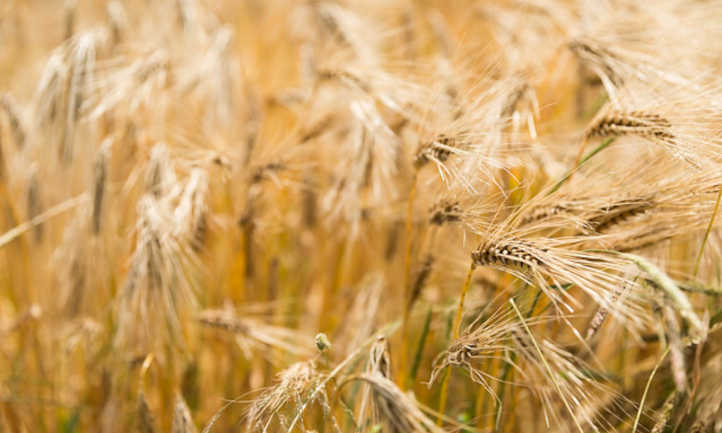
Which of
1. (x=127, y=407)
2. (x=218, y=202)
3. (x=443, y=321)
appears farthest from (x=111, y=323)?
(x=443, y=321)

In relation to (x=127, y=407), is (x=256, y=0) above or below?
above

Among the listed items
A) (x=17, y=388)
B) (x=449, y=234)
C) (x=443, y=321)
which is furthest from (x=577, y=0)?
(x=17, y=388)

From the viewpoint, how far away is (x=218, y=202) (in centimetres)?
187

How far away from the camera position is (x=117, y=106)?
1.58 m

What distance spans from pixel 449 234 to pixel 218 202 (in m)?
0.91

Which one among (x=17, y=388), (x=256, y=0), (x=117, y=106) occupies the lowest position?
(x=17, y=388)

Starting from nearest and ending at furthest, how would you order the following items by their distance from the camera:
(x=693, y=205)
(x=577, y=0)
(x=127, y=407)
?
1. (x=693, y=205)
2. (x=127, y=407)
3. (x=577, y=0)

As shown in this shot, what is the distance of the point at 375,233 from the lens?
5.65 ft

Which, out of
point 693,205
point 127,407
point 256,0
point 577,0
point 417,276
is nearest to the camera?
point 693,205

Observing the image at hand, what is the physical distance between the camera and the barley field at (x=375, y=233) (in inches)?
35.1

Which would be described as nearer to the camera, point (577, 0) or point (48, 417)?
point (48, 417)

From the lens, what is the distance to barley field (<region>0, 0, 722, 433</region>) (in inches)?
35.1

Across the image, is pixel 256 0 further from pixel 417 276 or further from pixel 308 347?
pixel 417 276

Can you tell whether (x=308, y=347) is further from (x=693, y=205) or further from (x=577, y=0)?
(x=577, y=0)
